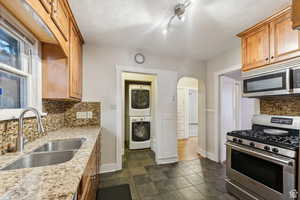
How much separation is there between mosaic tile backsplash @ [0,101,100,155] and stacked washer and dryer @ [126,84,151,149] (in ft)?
4.86

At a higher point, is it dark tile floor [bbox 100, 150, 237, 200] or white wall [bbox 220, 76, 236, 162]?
white wall [bbox 220, 76, 236, 162]

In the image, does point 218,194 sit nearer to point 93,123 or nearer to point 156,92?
point 156,92

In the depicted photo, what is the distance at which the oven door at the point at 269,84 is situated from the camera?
159cm

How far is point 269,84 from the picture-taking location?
1.77m

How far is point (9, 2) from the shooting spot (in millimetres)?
929

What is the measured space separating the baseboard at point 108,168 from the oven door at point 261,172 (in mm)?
1995

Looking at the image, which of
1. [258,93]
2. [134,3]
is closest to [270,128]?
[258,93]

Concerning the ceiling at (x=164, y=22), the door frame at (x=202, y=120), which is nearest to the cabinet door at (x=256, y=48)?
the ceiling at (x=164, y=22)

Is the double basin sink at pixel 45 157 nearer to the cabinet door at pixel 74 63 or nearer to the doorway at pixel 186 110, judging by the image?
the cabinet door at pixel 74 63

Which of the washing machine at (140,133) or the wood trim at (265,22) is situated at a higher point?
the wood trim at (265,22)

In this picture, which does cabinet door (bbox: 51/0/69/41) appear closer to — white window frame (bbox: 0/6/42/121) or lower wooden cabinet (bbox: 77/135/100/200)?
white window frame (bbox: 0/6/42/121)

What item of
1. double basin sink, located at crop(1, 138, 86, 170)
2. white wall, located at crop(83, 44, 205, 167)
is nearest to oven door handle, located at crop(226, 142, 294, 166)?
double basin sink, located at crop(1, 138, 86, 170)

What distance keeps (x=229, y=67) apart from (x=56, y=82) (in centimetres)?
310

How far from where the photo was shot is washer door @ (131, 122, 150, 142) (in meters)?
3.99
